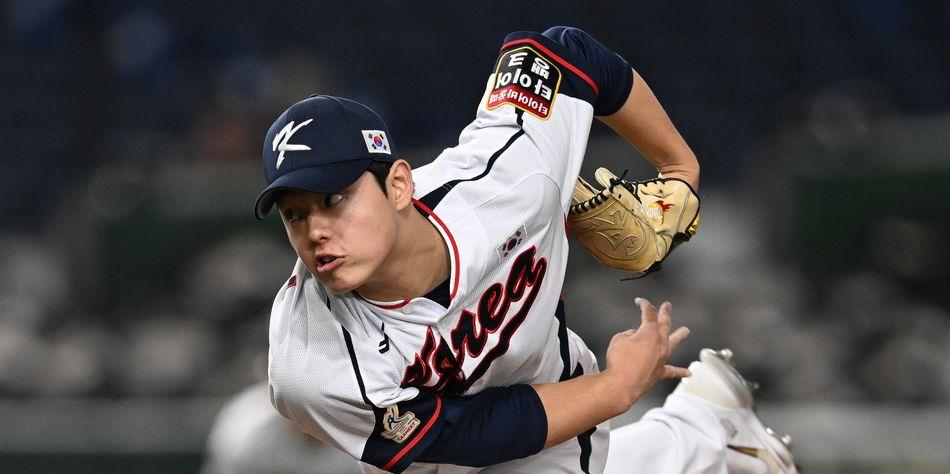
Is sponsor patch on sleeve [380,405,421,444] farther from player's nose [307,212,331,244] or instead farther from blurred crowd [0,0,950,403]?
blurred crowd [0,0,950,403]

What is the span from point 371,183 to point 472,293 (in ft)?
1.24

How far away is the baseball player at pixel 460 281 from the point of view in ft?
8.18

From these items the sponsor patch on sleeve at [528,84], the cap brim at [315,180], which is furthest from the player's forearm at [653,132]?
the cap brim at [315,180]

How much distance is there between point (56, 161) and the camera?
8.89 meters

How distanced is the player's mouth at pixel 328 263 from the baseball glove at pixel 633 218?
82 cm

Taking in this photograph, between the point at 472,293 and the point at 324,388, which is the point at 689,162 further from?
the point at 324,388

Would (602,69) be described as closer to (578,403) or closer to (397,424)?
(578,403)

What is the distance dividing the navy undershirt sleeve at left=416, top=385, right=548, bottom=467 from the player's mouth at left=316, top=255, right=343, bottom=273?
446 millimetres

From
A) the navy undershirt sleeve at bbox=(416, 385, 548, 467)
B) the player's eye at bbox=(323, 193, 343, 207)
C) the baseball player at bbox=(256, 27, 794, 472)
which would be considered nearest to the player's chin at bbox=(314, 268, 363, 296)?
the baseball player at bbox=(256, 27, 794, 472)

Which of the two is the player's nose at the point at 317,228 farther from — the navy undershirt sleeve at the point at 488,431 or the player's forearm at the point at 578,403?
the player's forearm at the point at 578,403

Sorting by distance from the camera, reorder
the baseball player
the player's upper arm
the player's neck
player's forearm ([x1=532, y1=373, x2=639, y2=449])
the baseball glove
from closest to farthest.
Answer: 1. the baseball player
2. the player's neck
3. player's forearm ([x1=532, y1=373, x2=639, y2=449])
4. the player's upper arm
5. the baseball glove

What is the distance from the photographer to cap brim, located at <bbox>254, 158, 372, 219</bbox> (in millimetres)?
2393

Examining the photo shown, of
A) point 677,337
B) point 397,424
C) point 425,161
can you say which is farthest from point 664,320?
point 425,161

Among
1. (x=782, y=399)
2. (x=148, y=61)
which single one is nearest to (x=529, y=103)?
(x=782, y=399)
